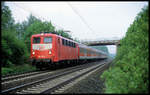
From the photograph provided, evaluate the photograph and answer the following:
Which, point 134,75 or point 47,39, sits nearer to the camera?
point 134,75

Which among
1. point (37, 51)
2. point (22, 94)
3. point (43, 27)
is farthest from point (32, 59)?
point (43, 27)

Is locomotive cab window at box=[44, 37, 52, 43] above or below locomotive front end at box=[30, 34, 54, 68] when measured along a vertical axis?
above

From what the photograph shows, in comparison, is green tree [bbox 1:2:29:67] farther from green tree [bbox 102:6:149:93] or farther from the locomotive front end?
green tree [bbox 102:6:149:93]

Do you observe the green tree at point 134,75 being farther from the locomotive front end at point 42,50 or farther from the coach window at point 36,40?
the coach window at point 36,40

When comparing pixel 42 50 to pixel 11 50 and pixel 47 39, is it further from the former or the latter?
pixel 11 50

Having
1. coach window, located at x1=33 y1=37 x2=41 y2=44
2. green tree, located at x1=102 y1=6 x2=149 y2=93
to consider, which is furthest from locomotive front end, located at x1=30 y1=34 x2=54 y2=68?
green tree, located at x1=102 y1=6 x2=149 y2=93

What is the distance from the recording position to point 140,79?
406 centimetres

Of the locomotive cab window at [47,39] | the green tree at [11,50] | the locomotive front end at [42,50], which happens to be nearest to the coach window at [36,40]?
the locomotive front end at [42,50]

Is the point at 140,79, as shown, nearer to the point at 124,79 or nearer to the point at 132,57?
the point at 124,79

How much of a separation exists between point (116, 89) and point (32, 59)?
14.2m

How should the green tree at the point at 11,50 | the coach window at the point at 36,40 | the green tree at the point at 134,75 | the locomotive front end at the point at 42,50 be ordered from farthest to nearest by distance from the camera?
the green tree at the point at 11,50
the coach window at the point at 36,40
the locomotive front end at the point at 42,50
the green tree at the point at 134,75

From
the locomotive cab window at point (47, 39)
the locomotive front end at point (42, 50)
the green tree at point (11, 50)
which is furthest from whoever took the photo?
the green tree at point (11, 50)

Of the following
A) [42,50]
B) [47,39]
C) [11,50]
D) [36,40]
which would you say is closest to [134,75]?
[42,50]

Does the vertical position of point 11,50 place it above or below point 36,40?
below
